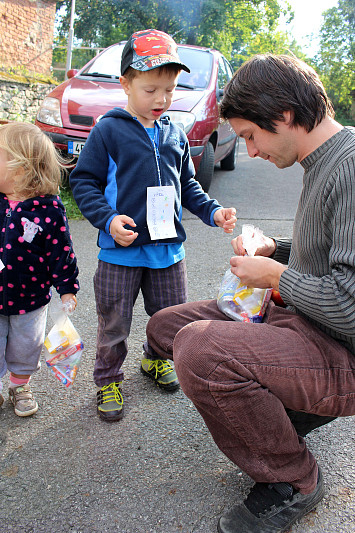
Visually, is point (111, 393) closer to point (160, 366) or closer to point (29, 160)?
point (160, 366)

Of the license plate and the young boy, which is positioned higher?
the young boy

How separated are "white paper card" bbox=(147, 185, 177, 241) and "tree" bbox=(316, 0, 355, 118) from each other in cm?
3269

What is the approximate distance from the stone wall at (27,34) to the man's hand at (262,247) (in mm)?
12951

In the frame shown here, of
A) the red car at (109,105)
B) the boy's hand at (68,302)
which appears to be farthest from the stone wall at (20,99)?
the boy's hand at (68,302)

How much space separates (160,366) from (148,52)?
5.18 feet

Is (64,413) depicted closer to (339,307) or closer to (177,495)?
(177,495)

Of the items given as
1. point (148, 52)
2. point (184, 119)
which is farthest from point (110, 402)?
point (184, 119)

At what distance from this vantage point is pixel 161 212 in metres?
2.38

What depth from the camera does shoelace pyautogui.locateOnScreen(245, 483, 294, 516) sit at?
67.0 inches

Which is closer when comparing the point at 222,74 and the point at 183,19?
the point at 222,74

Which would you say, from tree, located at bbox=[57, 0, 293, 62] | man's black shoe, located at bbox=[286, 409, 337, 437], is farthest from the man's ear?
tree, located at bbox=[57, 0, 293, 62]

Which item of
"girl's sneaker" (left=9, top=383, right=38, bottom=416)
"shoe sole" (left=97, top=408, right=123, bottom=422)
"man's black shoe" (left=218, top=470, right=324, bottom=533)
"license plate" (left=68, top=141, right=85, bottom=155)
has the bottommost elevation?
"girl's sneaker" (left=9, top=383, right=38, bottom=416)

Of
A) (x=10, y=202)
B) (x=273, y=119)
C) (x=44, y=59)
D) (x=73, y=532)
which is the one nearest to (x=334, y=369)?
(x=273, y=119)

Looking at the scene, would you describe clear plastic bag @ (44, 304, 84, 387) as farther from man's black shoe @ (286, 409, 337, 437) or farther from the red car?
the red car
